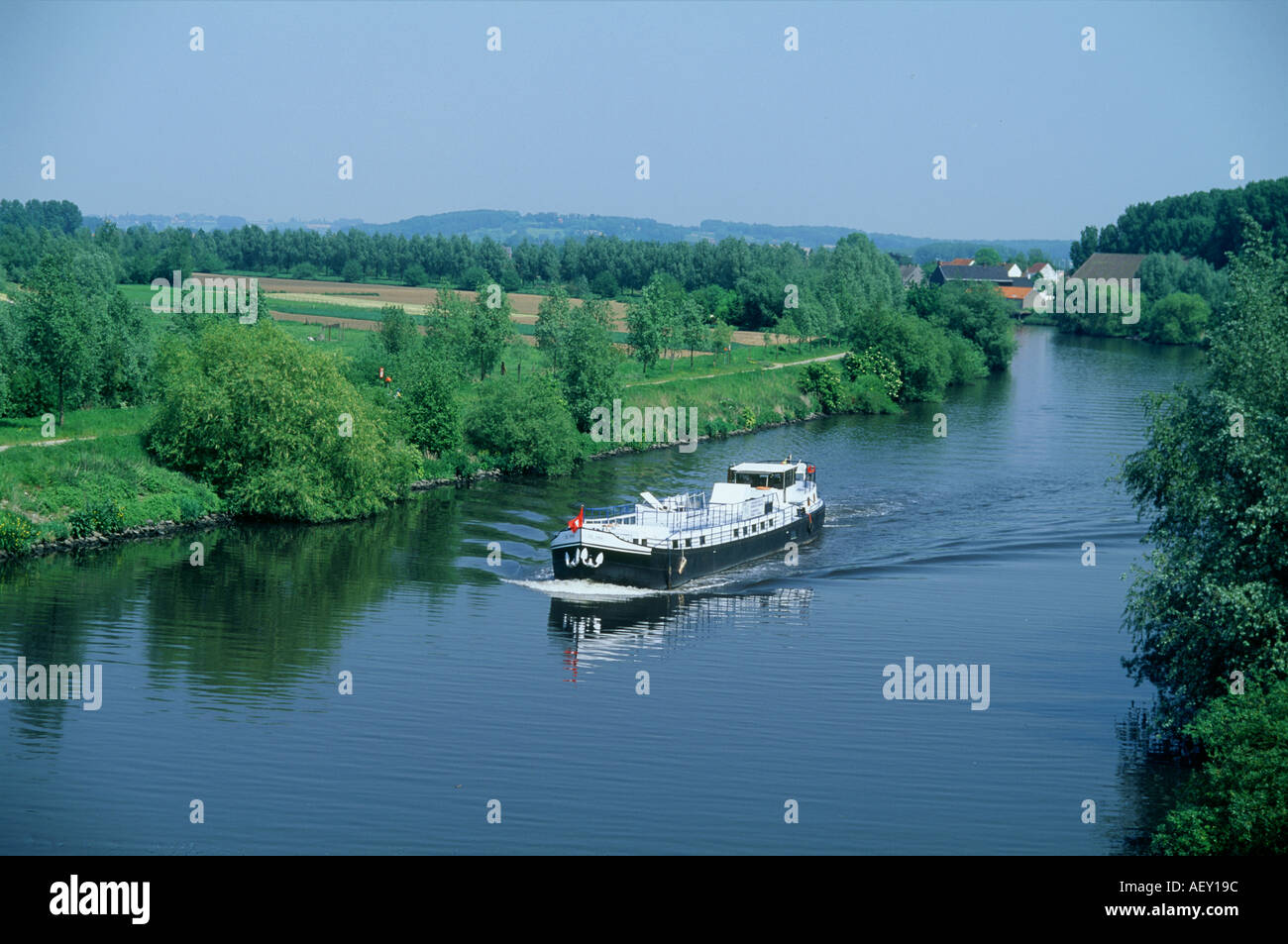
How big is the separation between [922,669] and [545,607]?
38.0ft

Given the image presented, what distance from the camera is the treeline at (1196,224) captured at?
156250 mm

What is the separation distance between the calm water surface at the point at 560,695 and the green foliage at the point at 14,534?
2.99 ft

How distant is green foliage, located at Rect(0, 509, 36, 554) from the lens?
41375 millimetres

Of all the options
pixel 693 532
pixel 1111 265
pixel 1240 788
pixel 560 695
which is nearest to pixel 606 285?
pixel 1111 265

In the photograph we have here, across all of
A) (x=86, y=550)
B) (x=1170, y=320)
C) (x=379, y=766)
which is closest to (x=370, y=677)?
(x=379, y=766)

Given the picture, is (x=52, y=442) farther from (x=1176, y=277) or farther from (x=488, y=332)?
(x=1176, y=277)

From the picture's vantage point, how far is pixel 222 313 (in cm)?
6556

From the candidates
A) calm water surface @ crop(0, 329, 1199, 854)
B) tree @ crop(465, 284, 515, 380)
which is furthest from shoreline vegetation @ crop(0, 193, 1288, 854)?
calm water surface @ crop(0, 329, 1199, 854)

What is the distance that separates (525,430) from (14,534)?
23829 mm

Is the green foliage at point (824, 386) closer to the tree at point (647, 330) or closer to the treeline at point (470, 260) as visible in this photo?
the tree at point (647, 330)

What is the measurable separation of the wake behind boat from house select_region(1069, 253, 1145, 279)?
5399 inches
